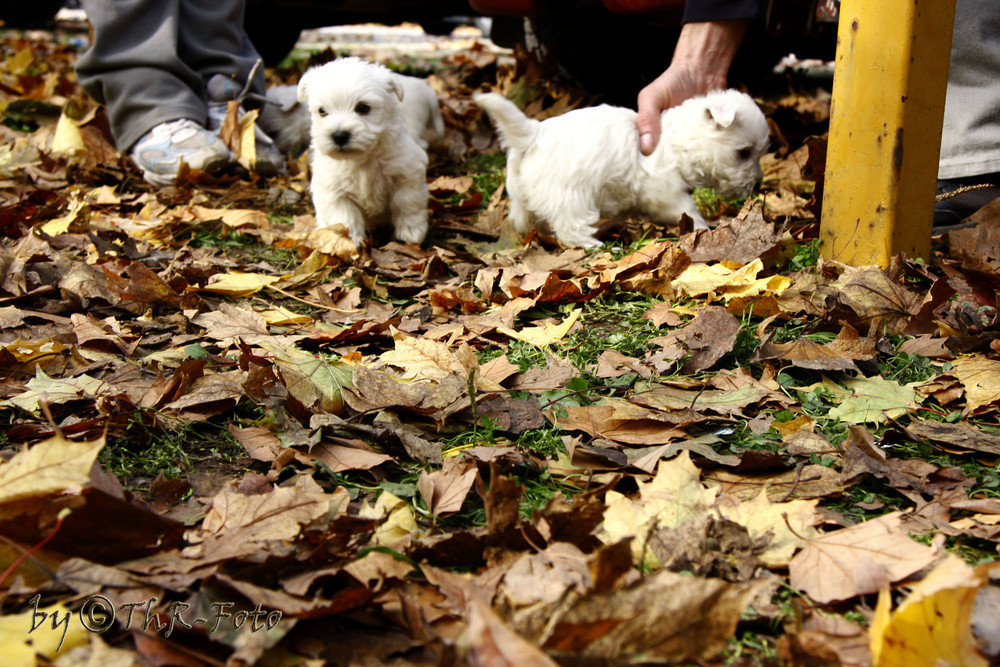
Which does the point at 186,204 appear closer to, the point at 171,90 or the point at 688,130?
the point at 171,90

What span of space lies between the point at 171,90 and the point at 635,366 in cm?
349

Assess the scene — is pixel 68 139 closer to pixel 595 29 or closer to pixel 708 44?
pixel 595 29

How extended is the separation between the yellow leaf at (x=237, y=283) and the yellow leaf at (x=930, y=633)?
2348 millimetres

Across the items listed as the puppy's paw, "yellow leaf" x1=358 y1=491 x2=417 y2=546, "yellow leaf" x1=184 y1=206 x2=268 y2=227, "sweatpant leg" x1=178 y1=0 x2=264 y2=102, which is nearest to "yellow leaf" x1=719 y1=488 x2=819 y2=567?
"yellow leaf" x1=358 y1=491 x2=417 y2=546

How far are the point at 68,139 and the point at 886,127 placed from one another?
4.60 metres

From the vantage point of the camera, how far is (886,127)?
2543mm

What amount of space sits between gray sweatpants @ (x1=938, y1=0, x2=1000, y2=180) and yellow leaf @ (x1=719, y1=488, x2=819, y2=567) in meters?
2.35

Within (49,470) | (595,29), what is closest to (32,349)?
(49,470)

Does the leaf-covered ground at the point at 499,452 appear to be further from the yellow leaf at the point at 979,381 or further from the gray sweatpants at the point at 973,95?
the gray sweatpants at the point at 973,95

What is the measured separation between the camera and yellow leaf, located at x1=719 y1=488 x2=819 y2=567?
4.54 feet

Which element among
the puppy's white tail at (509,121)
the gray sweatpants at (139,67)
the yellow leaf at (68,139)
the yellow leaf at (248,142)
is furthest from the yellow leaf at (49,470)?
the yellow leaf at (68,139)

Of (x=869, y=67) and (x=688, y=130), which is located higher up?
(x=869, y=67)

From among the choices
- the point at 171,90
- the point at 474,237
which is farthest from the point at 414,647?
the point at 171,90

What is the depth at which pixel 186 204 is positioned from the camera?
396 cm
